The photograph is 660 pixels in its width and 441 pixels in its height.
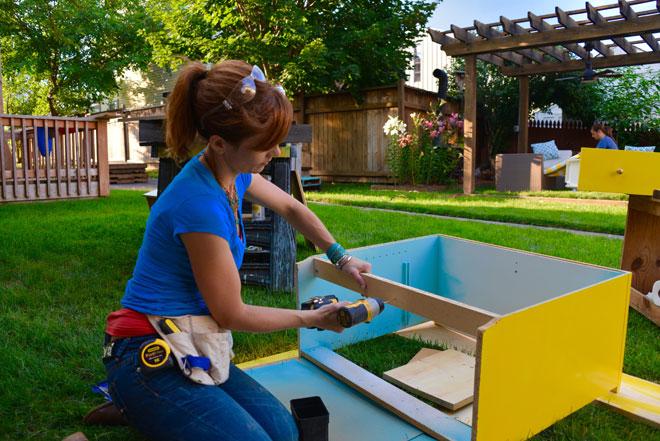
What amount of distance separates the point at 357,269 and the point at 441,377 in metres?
0.73

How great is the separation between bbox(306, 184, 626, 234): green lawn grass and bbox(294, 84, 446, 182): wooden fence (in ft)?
7.37

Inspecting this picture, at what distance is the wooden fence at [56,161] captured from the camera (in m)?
8.47

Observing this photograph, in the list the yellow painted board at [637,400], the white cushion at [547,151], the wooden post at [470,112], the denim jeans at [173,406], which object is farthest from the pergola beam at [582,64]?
the denim jeans at [173,406]

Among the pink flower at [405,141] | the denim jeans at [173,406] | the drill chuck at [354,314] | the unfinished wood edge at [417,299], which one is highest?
the pink flower at [405,141]

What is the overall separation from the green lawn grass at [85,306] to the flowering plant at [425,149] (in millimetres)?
4334

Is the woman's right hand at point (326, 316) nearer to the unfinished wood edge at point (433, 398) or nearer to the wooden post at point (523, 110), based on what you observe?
the unfinished wood edge at point (433, 398)

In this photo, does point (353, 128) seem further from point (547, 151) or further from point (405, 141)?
point (547, 151)

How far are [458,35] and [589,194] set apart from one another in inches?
138

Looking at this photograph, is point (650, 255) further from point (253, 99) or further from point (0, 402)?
point (0, 402)

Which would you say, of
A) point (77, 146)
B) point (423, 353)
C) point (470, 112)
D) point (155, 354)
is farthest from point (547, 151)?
point (155, 354)

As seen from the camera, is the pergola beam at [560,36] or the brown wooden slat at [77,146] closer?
the pergola beam at [560,36]

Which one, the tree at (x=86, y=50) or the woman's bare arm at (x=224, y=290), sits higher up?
the tree at (x=86, y=50)

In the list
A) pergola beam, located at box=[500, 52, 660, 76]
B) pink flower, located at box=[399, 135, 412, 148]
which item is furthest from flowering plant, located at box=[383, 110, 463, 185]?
pergola beam, located at box=[500, 52, 660, 76]

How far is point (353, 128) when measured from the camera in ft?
42.1
